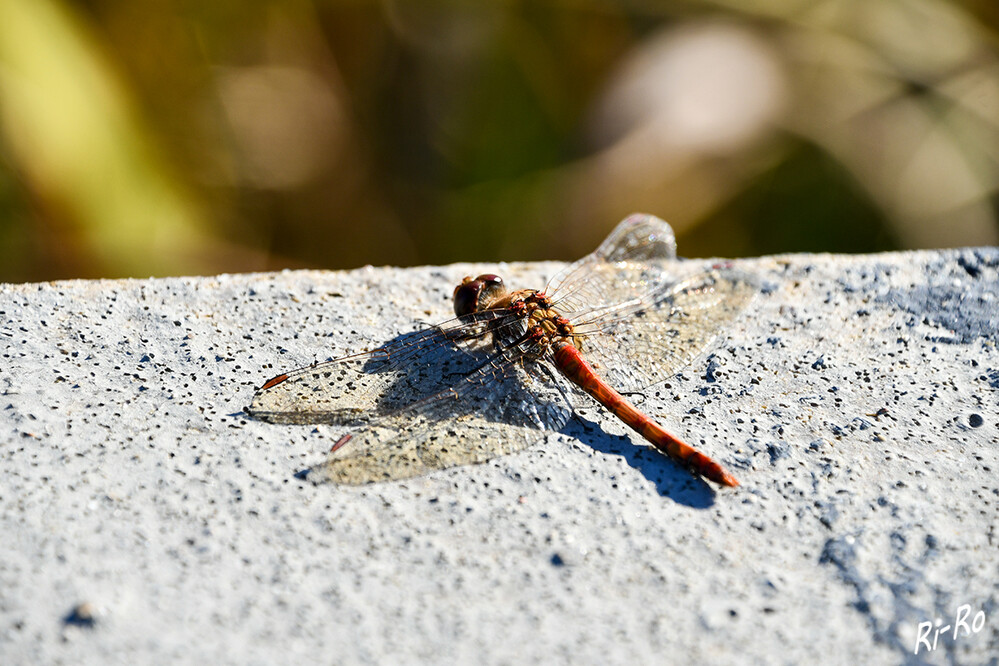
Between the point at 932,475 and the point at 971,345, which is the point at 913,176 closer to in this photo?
the point at 971,345

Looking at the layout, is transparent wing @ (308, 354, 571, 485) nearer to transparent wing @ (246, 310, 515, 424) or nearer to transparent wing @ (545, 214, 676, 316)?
transparent wing @ (246, 310, 515, 424)

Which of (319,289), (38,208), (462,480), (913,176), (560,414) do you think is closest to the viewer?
(462,480)

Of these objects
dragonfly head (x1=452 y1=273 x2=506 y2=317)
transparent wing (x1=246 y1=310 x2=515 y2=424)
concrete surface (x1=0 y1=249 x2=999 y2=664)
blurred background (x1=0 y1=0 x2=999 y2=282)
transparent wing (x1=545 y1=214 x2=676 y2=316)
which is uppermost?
blurred background (x1=0 y1=0 x2=999 y2=282)

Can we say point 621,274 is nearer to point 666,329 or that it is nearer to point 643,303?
point 643,303

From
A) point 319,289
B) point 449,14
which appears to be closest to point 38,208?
point 319,289

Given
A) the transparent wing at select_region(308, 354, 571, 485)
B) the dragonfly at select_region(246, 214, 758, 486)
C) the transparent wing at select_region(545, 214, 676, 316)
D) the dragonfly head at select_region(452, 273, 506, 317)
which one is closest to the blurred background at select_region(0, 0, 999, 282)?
the transparent wing at select_region(545, 214, 676, 316)

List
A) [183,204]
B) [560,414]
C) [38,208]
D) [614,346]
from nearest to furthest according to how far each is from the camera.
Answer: [560,414] < [614,346] < [38,208] < [183,204]

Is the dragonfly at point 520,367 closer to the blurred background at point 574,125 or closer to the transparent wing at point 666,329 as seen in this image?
the transparent wing at point 666,329

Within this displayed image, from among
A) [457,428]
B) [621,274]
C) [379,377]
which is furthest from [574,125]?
[457,428]
